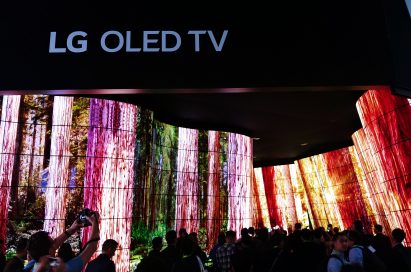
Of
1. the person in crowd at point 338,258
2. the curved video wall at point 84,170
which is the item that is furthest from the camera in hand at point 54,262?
the curved video wall at point 84,170

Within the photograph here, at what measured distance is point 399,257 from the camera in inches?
181

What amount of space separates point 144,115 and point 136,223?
2.45 metres

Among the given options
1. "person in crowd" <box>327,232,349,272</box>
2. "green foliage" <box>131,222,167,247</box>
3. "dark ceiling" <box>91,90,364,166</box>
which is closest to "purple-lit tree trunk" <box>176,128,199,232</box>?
"dark ceiling" <box>91,90,364,166</box>

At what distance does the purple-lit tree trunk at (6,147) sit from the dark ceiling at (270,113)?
1772 mm

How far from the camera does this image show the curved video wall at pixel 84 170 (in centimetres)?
758

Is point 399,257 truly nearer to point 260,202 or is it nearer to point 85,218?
point 85,218

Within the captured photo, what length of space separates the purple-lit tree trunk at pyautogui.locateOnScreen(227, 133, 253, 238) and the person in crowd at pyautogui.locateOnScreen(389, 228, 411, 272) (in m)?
7.47

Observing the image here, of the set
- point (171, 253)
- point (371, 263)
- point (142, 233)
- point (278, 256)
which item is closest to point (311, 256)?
point (278, 256)

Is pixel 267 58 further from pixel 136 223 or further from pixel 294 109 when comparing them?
pixel 294 109

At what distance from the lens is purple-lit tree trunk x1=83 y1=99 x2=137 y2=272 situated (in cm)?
823

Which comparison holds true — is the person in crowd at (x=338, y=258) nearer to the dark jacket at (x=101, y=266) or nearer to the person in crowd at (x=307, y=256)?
the person in crowd at (x=307, y=256)

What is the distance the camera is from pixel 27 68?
9.21 feet

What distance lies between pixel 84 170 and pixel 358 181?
408 inches

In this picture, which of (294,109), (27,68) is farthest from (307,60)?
(294,109)
